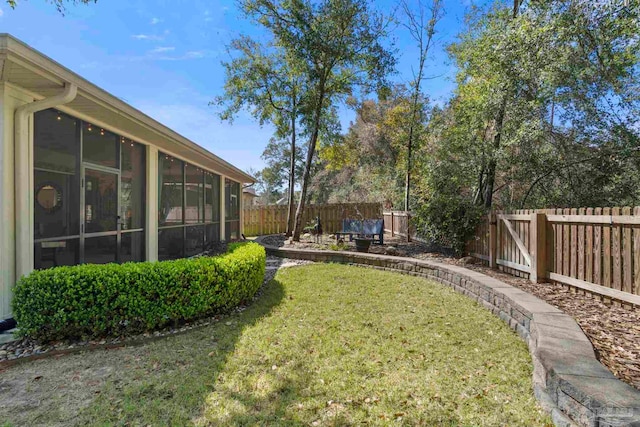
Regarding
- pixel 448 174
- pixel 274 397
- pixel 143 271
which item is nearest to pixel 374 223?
pixel 448 174

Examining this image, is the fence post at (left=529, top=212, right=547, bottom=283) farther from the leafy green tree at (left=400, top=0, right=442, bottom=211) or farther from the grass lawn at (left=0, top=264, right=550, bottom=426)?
the leafy green tree at (left=400, top=0, right=442, bottom=211)

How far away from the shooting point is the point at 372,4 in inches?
344

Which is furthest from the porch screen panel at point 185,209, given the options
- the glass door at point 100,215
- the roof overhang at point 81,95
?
the glass door at point 100,215

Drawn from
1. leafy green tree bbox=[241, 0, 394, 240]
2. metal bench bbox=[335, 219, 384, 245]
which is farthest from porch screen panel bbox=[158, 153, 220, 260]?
metal bench bbox=[335, 219, 384, 245]

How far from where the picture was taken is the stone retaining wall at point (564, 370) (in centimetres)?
151

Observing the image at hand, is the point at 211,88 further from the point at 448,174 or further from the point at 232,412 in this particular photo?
the point at 232,412

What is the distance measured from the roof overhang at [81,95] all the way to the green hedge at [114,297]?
6.45 ft

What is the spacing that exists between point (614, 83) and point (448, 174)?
143 inches

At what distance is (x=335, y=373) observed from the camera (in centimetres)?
250

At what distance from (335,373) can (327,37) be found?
8.61 metres

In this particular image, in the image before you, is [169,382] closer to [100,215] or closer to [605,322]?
[100,215]

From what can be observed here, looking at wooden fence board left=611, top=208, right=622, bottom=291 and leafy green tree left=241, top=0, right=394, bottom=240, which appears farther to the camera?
leafy green tree left=241, top=0, right=394, bottom=240

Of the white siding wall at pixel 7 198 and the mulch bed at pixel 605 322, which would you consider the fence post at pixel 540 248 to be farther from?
the white siding wall at pixel 7 198

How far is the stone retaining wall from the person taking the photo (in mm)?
1513
